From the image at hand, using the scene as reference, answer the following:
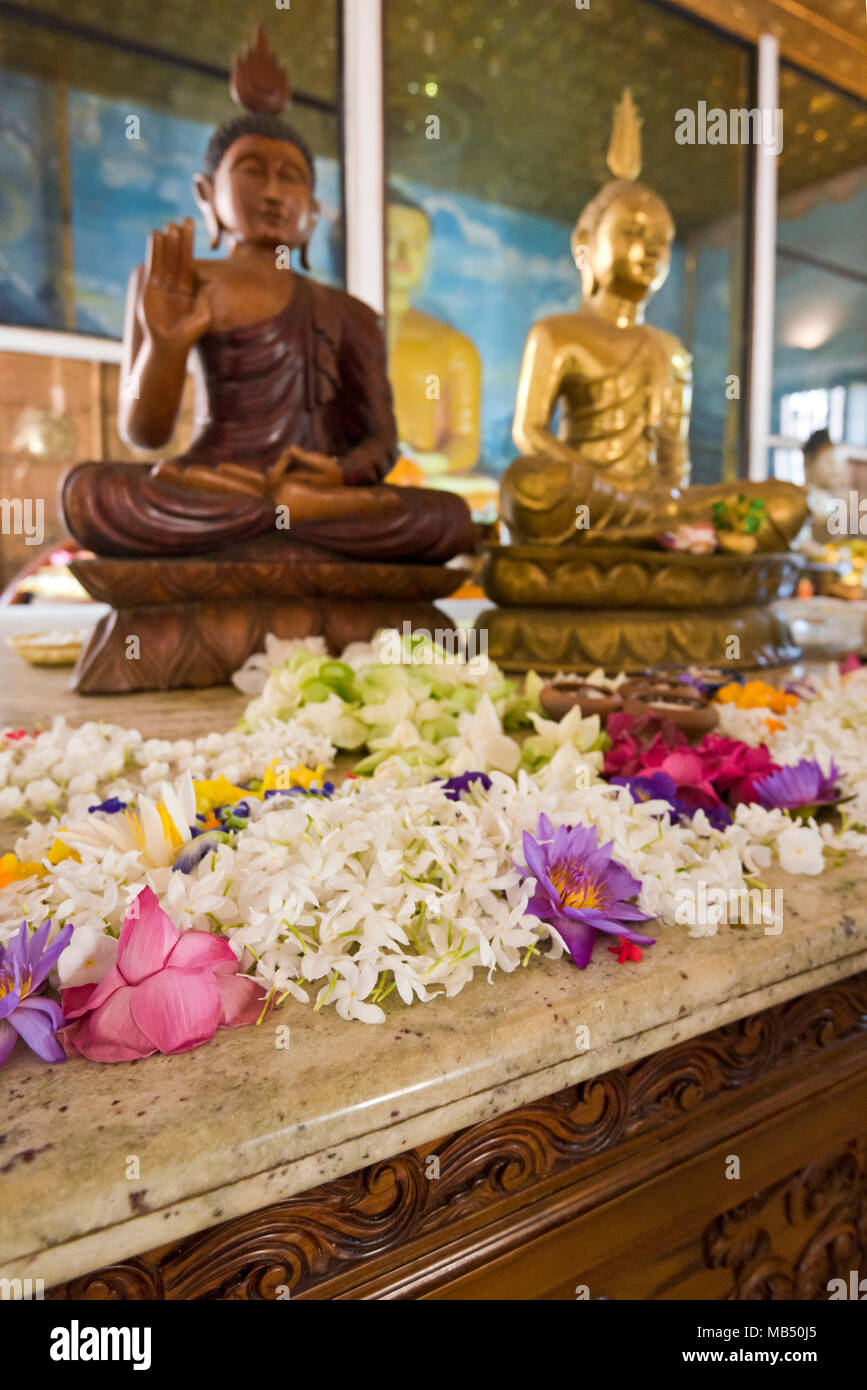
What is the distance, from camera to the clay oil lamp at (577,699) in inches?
53.9

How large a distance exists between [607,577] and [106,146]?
12.4 ft

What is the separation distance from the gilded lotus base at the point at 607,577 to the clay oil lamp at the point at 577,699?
2.87ft

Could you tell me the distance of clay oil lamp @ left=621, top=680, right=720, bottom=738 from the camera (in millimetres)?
1309

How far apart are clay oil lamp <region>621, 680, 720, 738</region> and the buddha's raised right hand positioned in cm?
155

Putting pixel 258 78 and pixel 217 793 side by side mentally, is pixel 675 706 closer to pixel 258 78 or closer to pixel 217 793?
pixel 217 793

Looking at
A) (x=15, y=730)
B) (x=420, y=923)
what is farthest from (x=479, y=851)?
(x=15, y=730)

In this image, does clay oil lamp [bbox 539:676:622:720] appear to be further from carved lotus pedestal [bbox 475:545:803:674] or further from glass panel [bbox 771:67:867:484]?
glass panel [bbox 771:67:867:484]

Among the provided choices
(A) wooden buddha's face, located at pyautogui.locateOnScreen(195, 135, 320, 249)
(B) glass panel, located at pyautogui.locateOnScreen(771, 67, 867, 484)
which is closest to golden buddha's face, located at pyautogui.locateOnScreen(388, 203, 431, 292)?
(A) wooden buddha's face, located at pyautogui.locateOnScreen(195, 135, 320, 249)

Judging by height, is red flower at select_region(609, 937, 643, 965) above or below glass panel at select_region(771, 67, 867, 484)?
below

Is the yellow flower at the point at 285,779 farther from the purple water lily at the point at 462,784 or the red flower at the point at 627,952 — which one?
the red flower at the point at 627,952

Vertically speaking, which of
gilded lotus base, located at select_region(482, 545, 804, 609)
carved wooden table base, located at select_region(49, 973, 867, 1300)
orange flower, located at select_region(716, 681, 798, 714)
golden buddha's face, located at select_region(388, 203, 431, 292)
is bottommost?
carved wooden table base, located at select_region(49, 973, 867, 1300)

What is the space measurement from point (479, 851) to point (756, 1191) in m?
0.41

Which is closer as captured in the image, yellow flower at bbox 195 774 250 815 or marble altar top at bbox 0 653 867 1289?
marble altar top at bbox 0 653 867 1289
